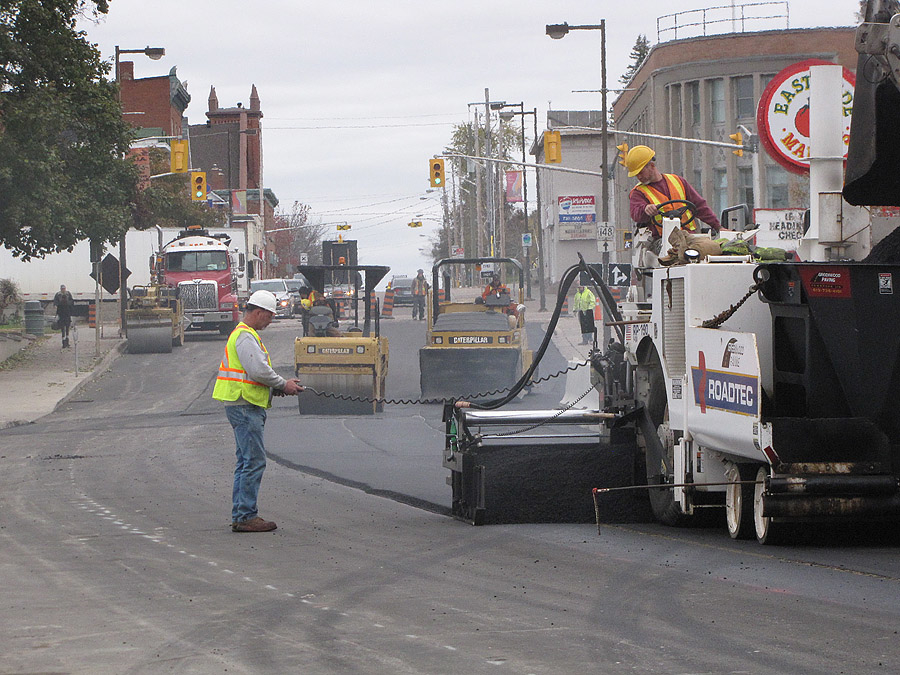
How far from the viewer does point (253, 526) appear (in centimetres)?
976

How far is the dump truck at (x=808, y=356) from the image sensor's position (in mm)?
7656

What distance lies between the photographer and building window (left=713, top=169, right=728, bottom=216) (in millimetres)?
54562

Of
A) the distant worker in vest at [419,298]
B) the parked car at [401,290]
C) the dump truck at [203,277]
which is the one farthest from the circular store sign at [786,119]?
the parked car at [401,290]

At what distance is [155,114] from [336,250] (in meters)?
48.2

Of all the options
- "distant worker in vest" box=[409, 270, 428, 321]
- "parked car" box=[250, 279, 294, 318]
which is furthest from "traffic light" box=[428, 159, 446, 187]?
"parked car" box=[250, 279, 294, 318]

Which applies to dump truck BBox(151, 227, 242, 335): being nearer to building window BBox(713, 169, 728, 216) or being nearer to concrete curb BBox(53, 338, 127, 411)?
concrete curb BBox(53, 338, 127, 411)

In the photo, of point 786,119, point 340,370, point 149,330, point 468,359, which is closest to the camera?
point 786,119

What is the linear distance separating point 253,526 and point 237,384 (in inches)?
43.0

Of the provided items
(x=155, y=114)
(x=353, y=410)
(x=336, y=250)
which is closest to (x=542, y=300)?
(x=336, y=250)

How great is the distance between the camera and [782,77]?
10.9 m

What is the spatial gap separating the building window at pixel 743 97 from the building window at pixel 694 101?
6.00ft

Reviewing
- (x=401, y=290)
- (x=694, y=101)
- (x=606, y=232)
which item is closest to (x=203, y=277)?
(x=606, y=232)

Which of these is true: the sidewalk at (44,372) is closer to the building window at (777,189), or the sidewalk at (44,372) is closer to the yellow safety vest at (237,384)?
the yellow safety vest at (237,384)

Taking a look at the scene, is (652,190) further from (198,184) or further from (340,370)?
(198,184)
